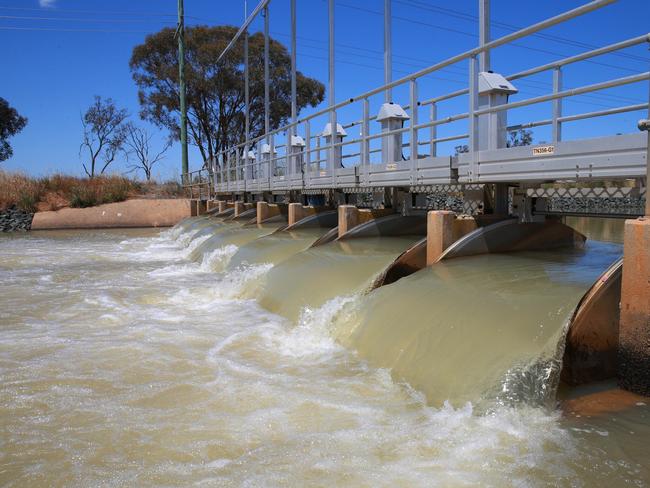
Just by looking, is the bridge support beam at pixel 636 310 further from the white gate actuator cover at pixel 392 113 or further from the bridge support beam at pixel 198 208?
the bridge support beam at pixel 198 208

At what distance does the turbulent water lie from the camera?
10.9ft

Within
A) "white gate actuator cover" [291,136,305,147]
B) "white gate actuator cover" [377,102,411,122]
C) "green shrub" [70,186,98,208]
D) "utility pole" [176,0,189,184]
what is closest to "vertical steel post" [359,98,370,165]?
"white gate actuator cover" [377,102,411,122]

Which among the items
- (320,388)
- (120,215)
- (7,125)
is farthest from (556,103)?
(7,125)

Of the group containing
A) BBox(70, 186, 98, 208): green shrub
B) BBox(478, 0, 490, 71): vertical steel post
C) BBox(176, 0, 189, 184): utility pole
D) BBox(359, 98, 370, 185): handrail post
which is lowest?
BBox(70, 186, 98, 208): green shrub

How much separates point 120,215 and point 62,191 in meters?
4.09

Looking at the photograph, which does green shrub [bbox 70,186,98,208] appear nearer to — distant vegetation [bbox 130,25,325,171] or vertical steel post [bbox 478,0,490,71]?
distant vegetation [bbox 130,25,325,171]

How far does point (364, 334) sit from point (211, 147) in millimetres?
33556

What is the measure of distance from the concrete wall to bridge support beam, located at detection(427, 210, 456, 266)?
68.8 ft

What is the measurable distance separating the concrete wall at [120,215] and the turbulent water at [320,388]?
1818cm

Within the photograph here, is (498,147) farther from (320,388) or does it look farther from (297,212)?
(297,212)

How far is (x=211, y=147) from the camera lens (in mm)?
37500

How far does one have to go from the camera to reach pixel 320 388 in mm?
4641

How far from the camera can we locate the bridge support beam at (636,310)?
384cm

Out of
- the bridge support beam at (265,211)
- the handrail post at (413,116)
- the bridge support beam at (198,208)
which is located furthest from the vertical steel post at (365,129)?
the bridge support beam at (198,208)
